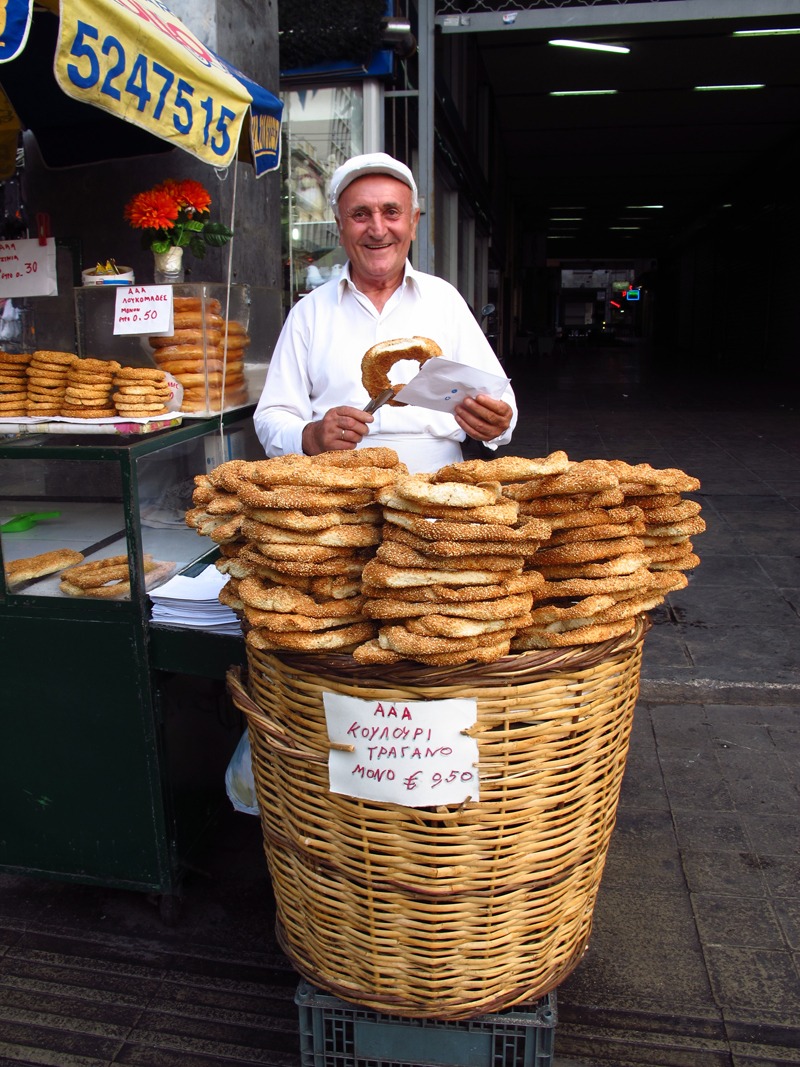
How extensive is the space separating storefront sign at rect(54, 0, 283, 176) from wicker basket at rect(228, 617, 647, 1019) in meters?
1.64

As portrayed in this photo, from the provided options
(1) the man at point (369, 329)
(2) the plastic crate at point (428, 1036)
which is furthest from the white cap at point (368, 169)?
(2) the plastic crate at point (428, 1036)

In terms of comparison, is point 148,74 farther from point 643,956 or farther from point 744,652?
point 744,652

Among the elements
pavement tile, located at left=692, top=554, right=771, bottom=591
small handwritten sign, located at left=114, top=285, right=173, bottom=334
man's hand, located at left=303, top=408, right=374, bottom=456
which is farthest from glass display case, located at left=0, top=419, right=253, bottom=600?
pavement tile, located at left=692, top=554, right=771, bottom=591

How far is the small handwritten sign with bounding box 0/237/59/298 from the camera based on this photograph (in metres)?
3.30

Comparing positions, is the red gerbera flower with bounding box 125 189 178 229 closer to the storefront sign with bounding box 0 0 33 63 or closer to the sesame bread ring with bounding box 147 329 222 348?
the sesame bread ring with bounding box 147 329 222 348

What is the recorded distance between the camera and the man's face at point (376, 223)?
2604mm

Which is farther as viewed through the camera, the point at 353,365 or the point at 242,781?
the point at 353,365

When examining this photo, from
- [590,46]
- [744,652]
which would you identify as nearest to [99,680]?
[744,652]

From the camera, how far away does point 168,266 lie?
3.25m

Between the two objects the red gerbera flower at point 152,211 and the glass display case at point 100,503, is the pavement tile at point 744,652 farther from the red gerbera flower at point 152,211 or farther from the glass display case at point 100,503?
the red gerbera flower at point 152,211

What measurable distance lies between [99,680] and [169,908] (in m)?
0.79

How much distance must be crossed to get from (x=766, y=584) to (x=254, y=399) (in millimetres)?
3632

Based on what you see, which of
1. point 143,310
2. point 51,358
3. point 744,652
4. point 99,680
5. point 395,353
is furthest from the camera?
point 744,652

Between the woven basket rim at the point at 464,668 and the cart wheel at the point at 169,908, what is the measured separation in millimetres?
1396
